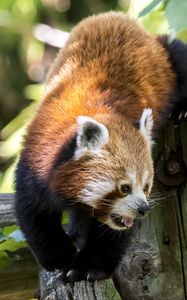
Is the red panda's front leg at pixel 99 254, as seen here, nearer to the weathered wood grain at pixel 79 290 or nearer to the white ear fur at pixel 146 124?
the weathered wood grain at pixel 79 290

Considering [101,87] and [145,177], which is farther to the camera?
[101,87]

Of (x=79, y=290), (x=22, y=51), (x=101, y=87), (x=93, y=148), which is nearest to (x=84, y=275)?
(x=79, y=290)

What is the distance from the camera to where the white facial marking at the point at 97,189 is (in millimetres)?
2756

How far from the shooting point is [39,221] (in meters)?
3.03

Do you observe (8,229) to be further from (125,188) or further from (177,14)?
(177,14)

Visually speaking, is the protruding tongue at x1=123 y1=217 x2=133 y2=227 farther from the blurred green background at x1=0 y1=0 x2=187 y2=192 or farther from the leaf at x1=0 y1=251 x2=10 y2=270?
the blurred green background at x1=0 y1=0 x2=187 y2=192

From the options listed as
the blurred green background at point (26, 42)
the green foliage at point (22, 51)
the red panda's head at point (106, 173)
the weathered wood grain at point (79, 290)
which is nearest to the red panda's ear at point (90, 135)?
the red panda's head at point (106, 173)

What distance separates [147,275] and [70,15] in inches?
196

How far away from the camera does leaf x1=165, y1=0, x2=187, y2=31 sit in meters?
1.84

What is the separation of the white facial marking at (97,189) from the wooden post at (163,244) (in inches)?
10.3

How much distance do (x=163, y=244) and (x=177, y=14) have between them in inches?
51.7

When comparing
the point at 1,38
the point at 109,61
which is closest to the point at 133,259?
the point at 109,61

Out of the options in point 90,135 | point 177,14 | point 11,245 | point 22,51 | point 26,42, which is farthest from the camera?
point 22,51

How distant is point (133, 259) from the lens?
292 cm
